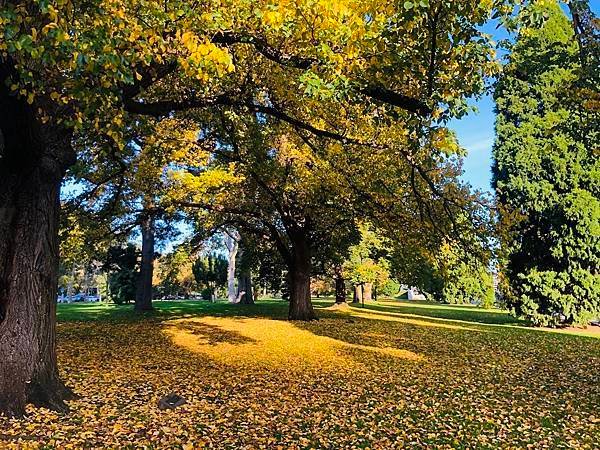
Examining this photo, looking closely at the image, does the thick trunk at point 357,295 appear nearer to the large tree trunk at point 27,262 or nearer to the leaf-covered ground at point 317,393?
the leaf-covered ground at point 317,393

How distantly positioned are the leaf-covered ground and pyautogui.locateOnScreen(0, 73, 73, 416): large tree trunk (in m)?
0.35

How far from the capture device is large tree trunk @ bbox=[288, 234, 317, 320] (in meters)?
17.2

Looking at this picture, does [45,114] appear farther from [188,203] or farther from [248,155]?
[188,203]

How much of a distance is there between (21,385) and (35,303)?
88 cm

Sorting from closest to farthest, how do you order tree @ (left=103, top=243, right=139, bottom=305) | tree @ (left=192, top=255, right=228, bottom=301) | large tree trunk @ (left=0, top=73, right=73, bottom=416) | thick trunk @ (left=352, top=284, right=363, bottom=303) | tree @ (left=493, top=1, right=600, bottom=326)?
large tree trunk @ (left=0, top=73, right=73, bottom=416) → tree @ (left=493, top=1, right=600, bottom=326) → tree @ (left=103, top=243, right=139, bottom=305) → thick trunk @ (left=352, top=284, right=363, bottom=303) → tree @ (left=192, top=255, right=228, bottom=301)

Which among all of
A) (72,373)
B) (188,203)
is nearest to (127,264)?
(188,203)

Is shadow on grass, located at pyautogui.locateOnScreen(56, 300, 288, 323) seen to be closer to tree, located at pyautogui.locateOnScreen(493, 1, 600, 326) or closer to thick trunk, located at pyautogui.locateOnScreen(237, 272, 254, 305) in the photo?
thick trunk, located at pyautogui.locateOnScreen(237, 272, 254, 305)

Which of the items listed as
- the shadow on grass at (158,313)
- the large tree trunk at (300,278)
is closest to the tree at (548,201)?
the large tree trunk at (300,278)

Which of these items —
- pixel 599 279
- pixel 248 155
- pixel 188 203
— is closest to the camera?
pixel 248 155

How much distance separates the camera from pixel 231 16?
5.61 m

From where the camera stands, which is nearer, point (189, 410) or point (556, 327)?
point (189, 410)

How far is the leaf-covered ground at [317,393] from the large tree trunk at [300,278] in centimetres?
422

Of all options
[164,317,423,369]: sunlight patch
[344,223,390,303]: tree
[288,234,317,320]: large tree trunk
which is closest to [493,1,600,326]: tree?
[344,223,390,303]: tree

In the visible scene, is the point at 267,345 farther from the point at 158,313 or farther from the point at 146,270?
the point at 146,270
